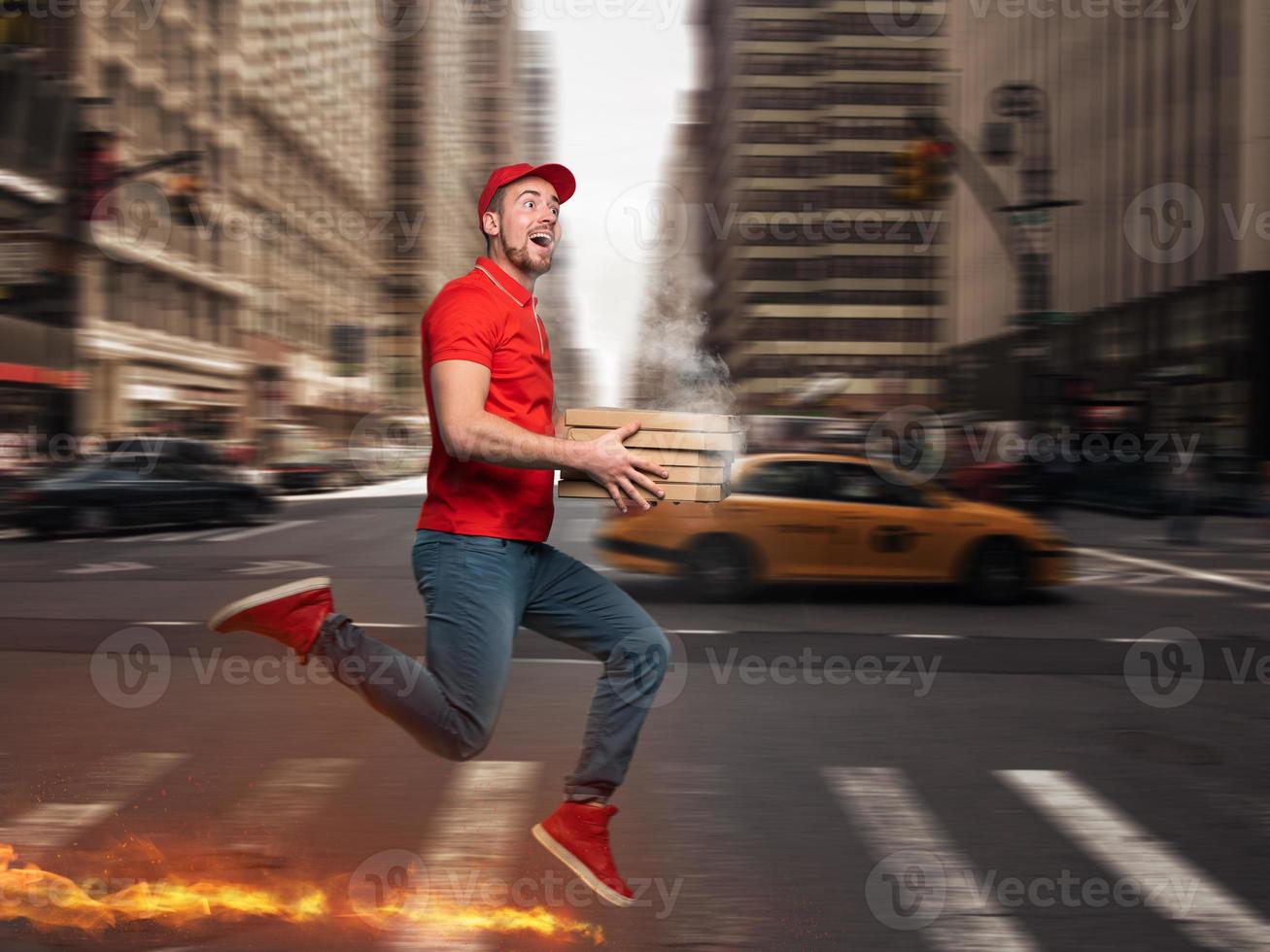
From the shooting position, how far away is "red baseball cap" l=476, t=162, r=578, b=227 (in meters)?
3.58

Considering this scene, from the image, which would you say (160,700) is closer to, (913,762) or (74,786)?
(74,786)

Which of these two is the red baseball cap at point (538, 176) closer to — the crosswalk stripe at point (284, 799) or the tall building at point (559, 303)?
the crosswalk stripe at point (284, 799)

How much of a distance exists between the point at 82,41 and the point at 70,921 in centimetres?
4098

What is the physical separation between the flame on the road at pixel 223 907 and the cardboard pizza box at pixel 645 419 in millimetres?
1396

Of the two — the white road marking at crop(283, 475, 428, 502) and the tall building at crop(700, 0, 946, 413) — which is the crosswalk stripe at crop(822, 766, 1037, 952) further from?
the tall building at crop(700, 0, 946, 413)

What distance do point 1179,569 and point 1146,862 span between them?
1236cm

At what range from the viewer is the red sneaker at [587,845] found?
3686 mm

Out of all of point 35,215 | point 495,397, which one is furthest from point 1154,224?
point 495,397

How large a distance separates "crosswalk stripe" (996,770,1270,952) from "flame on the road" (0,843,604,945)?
1.73m

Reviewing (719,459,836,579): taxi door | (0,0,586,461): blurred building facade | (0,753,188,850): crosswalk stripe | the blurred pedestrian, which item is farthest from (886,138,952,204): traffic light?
(0,753,188,850): crosswalk stripe

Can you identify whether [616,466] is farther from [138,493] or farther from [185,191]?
[185,191]

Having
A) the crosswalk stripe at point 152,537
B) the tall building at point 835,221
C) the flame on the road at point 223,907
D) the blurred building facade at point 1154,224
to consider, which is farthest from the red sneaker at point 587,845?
the tall building at point 835,221

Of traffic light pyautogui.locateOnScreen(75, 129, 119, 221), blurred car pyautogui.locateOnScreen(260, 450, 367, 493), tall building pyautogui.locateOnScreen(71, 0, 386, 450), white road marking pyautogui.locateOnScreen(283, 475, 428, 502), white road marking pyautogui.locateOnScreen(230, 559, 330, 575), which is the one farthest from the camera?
tall building pyautogui.locateOnScreen(71, 0, 386, 450)

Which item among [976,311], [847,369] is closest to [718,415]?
[976,311]
